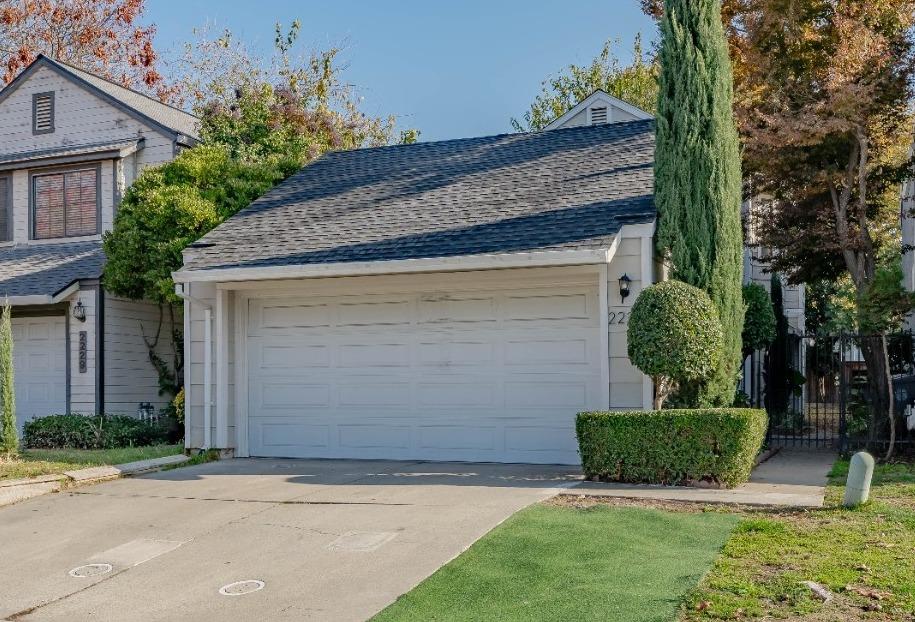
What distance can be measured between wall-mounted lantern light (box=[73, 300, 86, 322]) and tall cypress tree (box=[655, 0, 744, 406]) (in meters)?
9.94

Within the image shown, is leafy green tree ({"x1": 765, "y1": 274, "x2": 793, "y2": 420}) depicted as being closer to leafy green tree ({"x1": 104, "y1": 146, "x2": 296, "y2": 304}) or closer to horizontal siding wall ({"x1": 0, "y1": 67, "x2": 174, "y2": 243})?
leafy green tree ({"x1": 104, "y1": 146, "x2": 296, "y2": 304})

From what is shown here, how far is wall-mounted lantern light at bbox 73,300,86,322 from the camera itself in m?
15.8

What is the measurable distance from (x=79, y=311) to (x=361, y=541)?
10296 mm

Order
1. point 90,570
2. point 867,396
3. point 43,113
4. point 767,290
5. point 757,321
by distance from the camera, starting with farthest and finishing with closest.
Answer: point 767,290, point 43,113, point 757,321, point 867,396, point 90,570

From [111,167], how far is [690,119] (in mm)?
11634

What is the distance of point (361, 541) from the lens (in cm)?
732

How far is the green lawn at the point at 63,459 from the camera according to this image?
10.7m

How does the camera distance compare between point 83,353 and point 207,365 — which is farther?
point 83,353

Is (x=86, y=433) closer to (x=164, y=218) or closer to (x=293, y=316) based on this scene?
(x=164, y=218)

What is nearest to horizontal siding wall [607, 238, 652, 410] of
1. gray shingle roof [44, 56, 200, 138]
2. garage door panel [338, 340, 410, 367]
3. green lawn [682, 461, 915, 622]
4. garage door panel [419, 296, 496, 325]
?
garage door panel [419, 296, 496, 325]

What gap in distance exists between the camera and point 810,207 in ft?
52.2

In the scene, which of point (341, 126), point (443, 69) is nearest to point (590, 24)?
point (443, 69)

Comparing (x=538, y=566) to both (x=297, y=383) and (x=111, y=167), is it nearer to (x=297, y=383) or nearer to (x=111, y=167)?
(x=297, y=383)

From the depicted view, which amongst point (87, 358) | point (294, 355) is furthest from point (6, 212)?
point (294, 355)
